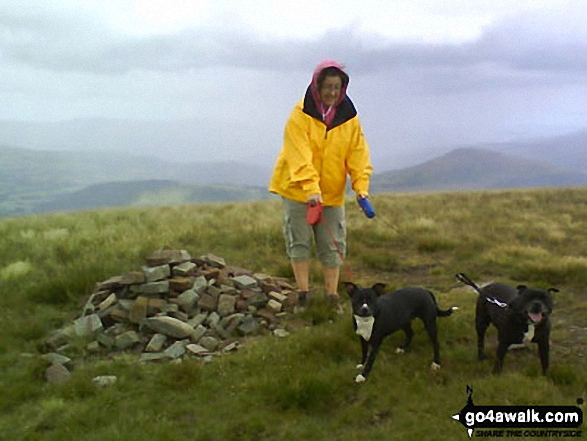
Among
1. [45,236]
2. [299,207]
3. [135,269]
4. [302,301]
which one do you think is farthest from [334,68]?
[45,236]

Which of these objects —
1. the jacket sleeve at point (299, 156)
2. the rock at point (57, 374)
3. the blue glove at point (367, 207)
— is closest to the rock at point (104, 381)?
the rock at point (57, 374)

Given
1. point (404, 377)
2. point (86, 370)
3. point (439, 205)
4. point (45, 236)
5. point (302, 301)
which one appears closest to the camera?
point (404, 377)

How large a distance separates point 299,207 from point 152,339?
2347 millimetres

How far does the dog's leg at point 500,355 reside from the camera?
15.4ft

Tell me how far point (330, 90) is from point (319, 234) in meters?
1.81

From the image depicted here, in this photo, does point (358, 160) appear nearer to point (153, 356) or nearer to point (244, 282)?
point (244, 282)

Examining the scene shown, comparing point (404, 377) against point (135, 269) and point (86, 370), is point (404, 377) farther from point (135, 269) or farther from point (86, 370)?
point (135, 269)

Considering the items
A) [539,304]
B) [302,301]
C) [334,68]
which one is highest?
[334,68]

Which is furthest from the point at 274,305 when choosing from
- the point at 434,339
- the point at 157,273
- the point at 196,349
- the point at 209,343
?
the point at 434,339

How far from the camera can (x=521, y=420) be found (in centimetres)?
412

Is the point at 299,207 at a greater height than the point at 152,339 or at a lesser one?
greater

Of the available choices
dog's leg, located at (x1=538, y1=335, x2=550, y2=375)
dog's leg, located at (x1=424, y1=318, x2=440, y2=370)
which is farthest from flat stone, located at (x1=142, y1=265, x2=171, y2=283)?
dog's leg, located at (x1=538, y1=335, x2=550, y2=375)

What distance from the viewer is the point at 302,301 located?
6.92m

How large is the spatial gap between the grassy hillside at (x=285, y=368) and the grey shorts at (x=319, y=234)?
72 cm
